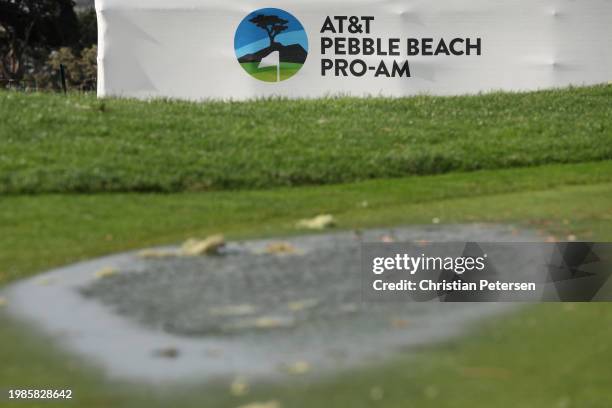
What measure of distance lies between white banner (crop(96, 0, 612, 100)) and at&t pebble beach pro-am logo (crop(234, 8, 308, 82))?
0.02m

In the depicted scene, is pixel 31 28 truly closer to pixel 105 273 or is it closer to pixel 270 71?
pixel 270 71

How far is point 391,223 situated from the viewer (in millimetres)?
11219

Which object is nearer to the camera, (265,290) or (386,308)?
(386,308)

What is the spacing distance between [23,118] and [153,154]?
10.5ft

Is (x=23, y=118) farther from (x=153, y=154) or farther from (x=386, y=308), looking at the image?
(x=386, y=308)

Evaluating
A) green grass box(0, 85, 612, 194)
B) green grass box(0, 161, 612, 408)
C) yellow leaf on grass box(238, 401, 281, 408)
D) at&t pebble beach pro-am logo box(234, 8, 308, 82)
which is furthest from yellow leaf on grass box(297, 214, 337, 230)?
at&t pebble beach pro-am logo box(234, 8, 308, 82)

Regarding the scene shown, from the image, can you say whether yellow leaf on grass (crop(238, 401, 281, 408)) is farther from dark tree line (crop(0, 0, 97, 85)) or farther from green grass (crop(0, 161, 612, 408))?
dark tree line (crop(0, 0, 97, 85))

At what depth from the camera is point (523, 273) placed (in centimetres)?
873

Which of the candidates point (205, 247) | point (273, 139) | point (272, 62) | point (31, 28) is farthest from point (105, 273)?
point (31, 28)

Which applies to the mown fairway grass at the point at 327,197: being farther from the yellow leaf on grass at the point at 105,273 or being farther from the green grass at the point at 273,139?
the yellow leaf on grass at the point at 105,273

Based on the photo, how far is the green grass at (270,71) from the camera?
74.5 ft

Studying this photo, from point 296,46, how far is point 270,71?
77 cm

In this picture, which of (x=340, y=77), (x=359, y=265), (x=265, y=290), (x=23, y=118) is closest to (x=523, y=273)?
(x=359, y=265)

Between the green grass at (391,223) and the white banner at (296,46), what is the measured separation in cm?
736
